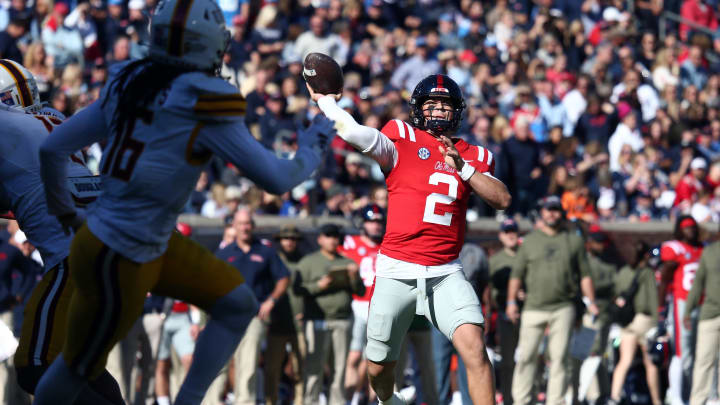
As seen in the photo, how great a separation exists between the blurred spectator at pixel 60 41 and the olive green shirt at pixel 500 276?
5674 mm

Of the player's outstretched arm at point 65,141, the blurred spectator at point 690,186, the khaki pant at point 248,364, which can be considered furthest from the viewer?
the blurred spectator at point 690,186

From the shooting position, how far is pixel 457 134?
13.1m

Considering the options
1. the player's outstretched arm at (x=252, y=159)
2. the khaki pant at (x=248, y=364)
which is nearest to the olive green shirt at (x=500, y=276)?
the khaki pant at (x=248, y=364)

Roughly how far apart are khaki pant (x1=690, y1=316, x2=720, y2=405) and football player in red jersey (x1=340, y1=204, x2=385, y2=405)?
9.63 feet

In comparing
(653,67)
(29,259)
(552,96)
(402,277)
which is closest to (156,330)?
(29,259)

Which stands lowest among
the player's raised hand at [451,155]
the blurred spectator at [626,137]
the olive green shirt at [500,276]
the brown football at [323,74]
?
the olive green shirt at [500,276]

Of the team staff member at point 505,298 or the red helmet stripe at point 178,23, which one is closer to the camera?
the red helmet stripe at point 178,23

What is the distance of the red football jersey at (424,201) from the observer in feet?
20.7

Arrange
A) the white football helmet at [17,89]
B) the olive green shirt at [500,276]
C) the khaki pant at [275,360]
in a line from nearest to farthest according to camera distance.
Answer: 1. the white football helmet at [17,89]
2. the khaki pant at [275,360]
3. the olive green shirt at [500,276]

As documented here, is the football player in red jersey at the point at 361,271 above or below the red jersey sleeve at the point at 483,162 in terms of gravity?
below

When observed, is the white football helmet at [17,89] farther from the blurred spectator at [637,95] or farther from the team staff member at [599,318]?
the blurred spectator at [637,95]

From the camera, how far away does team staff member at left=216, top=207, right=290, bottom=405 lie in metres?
9.81

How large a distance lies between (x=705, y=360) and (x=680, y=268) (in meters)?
0.97

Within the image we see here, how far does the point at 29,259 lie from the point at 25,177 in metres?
4.42
